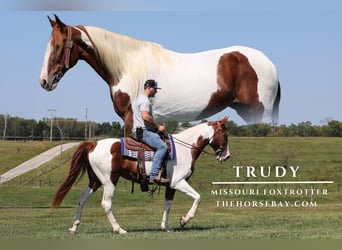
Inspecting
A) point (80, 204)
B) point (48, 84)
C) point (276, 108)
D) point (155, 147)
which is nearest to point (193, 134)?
point (155, 147)

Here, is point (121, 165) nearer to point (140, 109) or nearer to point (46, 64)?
point (140, 109)

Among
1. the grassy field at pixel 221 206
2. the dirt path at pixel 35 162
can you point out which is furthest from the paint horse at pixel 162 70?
the dirt path at pixel 35 162

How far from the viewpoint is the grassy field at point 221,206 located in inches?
355

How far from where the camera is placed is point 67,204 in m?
12.9

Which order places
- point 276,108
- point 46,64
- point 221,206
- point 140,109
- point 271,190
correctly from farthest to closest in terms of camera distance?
point 221,206 → point 271,190 → point 276,108 → point 46,64 → point 140,109

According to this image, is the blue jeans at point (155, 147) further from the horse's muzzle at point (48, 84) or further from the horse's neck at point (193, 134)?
the horse's muzzle at point (48, 84)

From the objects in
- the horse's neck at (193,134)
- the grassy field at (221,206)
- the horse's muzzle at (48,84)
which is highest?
the horse's muzzle at (48,84)

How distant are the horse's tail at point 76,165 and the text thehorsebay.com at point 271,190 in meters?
2.37

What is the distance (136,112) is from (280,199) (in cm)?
334

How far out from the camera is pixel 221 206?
36.6 ft

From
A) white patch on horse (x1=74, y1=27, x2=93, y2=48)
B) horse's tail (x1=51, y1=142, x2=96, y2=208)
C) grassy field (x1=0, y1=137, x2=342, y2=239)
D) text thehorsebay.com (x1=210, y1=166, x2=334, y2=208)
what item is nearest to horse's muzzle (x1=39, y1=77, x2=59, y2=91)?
white patch on horse (x1=74, y1=27, x2=93, y2=48)

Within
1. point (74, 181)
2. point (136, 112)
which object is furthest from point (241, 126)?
point (74, 181)

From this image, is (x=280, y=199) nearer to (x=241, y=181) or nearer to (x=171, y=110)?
(x=241, y=181)

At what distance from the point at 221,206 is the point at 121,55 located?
3.52 m
